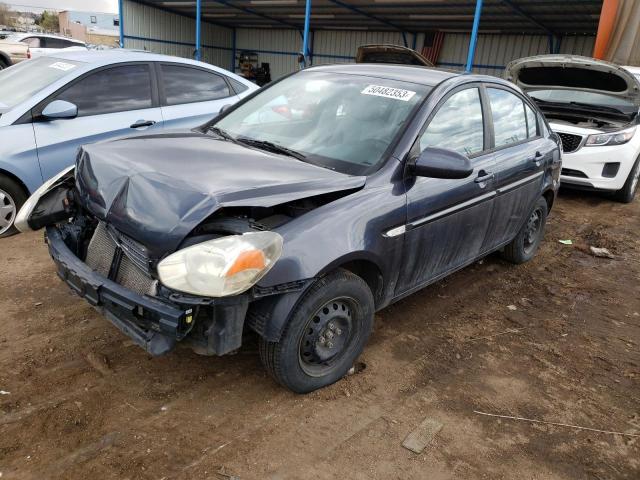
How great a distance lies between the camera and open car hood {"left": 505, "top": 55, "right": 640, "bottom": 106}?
23.7ft

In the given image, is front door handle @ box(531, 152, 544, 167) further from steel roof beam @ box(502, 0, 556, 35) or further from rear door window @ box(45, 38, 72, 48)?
rear door window @ box(45, 38, 72, 48)

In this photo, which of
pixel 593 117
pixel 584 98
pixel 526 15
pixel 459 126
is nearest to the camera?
pixel 459 126

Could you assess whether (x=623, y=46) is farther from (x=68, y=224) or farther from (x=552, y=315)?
(x=68, y=224)

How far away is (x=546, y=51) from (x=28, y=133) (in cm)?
1751

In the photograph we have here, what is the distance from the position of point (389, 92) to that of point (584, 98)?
5.89 meters

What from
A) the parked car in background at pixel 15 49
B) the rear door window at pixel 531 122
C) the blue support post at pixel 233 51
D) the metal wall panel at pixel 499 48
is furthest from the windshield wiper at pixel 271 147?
the blue support post at pixel 233 51

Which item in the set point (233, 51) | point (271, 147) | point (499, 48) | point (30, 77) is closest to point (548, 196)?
point (271, 147)

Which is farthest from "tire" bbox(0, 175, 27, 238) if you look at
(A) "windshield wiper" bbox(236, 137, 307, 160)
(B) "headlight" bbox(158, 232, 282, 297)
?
(B) "headlight" bbox(158, 232, 282, 297)

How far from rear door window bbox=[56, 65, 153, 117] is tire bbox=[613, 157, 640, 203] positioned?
6.71 m

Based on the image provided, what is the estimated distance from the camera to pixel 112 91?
4.99 m

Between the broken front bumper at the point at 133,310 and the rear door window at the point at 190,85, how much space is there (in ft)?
10.7

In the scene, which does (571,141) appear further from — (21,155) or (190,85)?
(21,155)

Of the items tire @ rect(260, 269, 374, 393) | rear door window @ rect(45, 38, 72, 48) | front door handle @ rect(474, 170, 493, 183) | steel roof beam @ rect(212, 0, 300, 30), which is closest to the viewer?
tire @ rect(260, 269, 374, 393)

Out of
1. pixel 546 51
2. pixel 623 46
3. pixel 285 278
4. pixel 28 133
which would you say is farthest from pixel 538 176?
pixel 546 51
